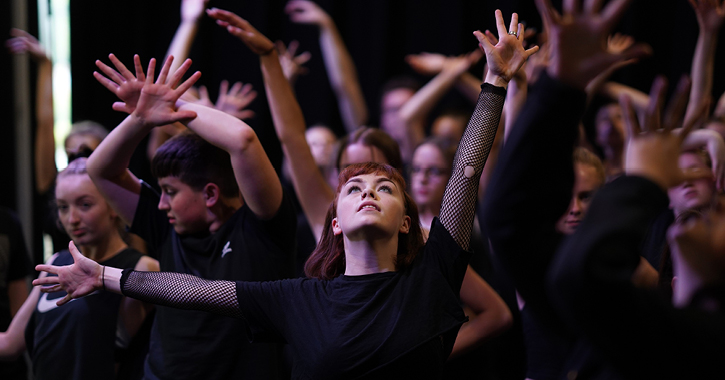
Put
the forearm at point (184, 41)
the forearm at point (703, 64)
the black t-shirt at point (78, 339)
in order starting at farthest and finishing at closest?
the forearm at point (184, 41)
the forearm at point (703, 64)
the black t-shirt at point (78, 339)

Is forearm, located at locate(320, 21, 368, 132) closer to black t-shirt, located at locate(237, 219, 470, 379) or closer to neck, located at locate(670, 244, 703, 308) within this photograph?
black t-shirt, located at locate(237, 219, 470, 379)

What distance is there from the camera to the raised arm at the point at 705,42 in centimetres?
245

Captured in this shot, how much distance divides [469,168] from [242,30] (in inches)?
35.7

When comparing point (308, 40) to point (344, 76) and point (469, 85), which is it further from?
point (469, 85)

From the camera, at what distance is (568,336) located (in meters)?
1.51

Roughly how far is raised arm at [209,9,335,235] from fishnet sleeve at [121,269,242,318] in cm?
71

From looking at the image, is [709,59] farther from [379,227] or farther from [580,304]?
[580,304]

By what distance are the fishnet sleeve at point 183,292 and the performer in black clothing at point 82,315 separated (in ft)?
1.65

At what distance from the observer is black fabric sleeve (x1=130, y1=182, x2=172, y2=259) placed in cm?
206

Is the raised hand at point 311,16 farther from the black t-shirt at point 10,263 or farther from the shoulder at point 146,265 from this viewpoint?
the shoulder at point 146,265

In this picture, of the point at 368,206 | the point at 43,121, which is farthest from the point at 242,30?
the point at 43,121

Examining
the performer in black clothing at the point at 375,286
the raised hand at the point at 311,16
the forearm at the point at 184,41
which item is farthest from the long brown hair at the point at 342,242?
the raised hand at the point at 311,16

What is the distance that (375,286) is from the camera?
1532mm

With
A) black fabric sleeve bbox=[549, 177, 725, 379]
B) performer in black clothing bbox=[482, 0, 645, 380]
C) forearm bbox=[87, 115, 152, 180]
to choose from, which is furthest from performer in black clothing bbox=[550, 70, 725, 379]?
forearm bbox=[87, 115, 152, 180]
